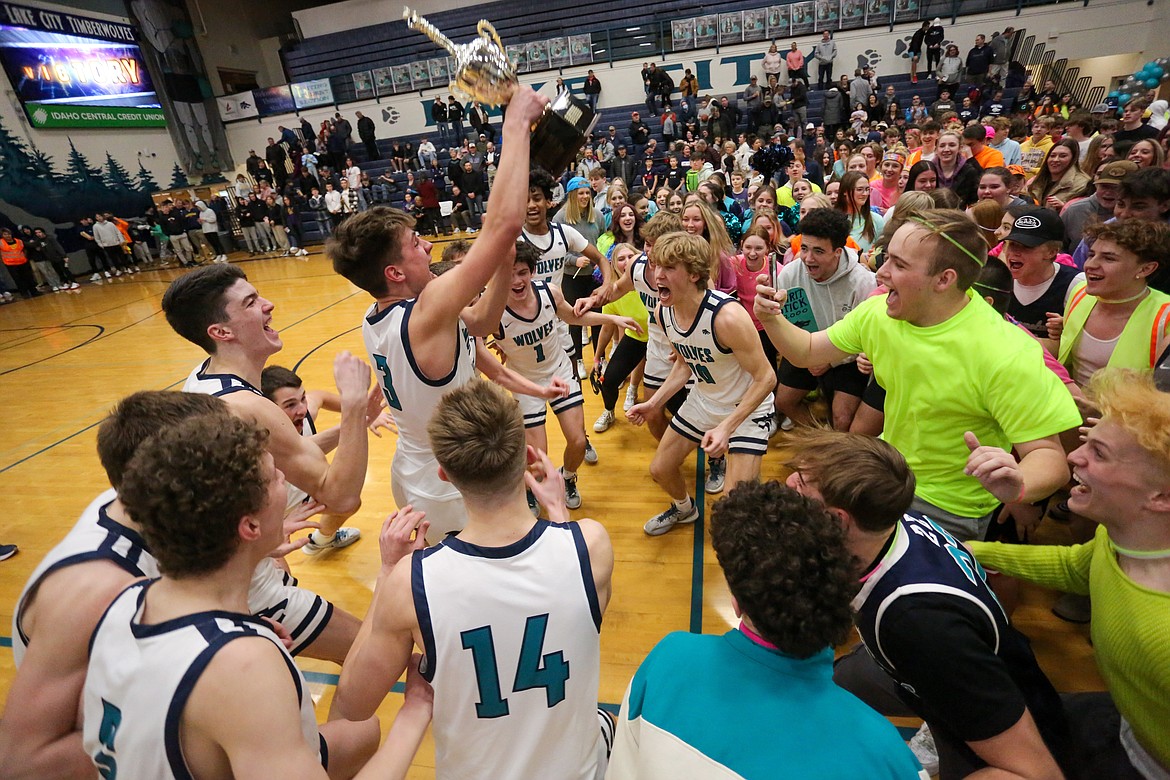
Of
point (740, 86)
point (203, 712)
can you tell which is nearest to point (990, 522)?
point (203, 712)

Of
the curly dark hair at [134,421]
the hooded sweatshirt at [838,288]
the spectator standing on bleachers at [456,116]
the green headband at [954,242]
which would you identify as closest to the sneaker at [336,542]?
the curly dark hair at [134,421]

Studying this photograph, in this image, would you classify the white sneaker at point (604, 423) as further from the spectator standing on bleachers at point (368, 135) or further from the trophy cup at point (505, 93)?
the spectator standing on bleachers at point (368, 135)

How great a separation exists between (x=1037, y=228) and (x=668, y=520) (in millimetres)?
2988

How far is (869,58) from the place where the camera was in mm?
18547

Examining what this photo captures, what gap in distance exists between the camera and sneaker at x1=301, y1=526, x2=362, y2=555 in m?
4.37

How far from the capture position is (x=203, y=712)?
125 centimetres

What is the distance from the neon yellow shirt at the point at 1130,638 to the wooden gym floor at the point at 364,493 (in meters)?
1.07

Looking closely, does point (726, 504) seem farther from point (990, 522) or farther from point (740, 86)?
point (740, 86)

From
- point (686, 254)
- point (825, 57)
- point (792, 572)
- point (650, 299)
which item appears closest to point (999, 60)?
point (825, 57)

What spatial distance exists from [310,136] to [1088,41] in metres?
25.5

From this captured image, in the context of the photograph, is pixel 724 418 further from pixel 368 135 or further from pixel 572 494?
pixel 368 135

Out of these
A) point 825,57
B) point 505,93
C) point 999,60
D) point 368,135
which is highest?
point 825,57

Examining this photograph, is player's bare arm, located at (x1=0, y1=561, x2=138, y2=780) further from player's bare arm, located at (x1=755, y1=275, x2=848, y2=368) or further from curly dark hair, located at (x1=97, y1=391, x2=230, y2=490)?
player's bare arm, located at (x1=755, y1=275, x2=848, y2=368)

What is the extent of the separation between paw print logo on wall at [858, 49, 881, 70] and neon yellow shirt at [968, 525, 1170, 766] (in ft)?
68.8
